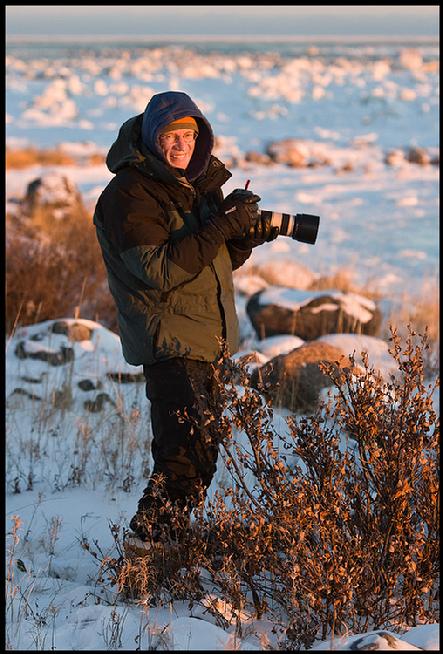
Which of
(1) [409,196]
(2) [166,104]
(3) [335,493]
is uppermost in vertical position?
(1) [409,196]

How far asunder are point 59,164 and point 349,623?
1730cm

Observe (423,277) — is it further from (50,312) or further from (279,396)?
(279,396)

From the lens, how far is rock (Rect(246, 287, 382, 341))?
24.5ft

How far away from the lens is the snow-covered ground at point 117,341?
10.1 feet

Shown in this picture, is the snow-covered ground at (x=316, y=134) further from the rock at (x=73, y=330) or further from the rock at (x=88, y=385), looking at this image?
the rock at (x=88, y=385)

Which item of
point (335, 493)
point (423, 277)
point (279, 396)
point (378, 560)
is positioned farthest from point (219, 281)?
point (423, 277)

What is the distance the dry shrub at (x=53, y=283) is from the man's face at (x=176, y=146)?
3812 mm

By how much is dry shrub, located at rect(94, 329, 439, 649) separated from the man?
26cm

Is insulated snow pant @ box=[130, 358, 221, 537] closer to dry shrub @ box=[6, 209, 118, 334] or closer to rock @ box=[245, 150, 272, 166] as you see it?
dry shrub @ box=[6, 209, 118, 334]

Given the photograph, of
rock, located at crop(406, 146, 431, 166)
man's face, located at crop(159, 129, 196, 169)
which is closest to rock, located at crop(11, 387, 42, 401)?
man's face, located at crop(159, 129, 196, 169)

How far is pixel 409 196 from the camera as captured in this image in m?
16.6

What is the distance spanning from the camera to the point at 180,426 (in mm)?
3371

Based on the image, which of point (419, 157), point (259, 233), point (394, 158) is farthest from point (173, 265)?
point (419, 157)

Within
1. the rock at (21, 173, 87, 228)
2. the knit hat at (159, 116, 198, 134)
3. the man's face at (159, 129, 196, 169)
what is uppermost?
the rock at (21, 173, 87, 228)
